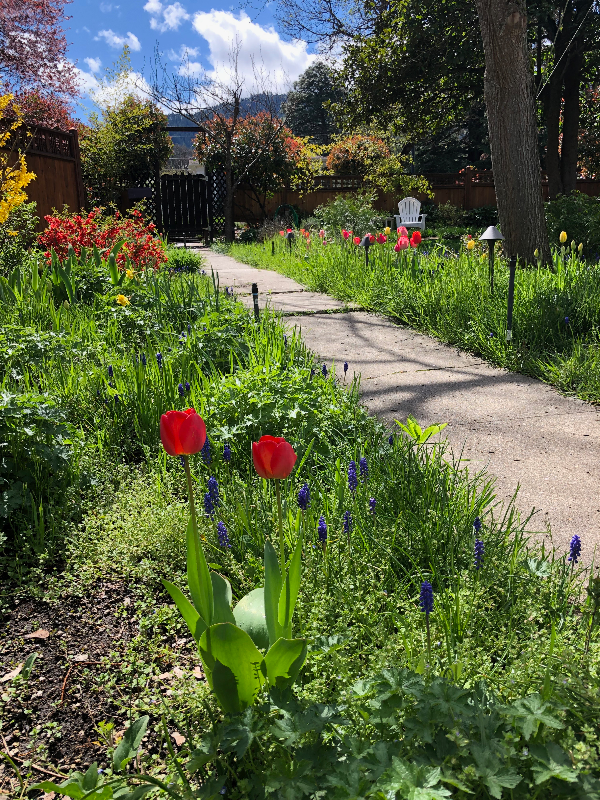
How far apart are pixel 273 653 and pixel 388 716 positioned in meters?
0.25

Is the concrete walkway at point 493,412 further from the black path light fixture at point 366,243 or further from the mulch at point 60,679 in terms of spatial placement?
the mulch at point 60,679

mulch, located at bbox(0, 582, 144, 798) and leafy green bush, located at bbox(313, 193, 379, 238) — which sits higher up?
leafy green bush, located at bbox(313, 193, 379, 238)

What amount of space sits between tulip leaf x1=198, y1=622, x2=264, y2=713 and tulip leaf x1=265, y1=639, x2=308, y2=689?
1.0 inches

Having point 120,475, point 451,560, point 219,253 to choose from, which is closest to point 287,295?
point 120,475

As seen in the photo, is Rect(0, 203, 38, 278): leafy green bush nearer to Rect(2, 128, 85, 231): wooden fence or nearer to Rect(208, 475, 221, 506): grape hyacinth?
Rect(2, 128, 85, 231): wooden fence

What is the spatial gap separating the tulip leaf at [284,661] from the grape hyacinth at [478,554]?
62 centimetres

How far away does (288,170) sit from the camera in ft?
54.9

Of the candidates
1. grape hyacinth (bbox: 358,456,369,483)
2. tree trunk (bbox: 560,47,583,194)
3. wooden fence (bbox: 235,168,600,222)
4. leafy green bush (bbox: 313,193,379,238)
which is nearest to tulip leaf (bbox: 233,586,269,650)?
grape hyacinth (bbox: 358,456,369,483)

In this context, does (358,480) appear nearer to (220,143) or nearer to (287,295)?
(287,295)

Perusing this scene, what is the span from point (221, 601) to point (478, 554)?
0.72m

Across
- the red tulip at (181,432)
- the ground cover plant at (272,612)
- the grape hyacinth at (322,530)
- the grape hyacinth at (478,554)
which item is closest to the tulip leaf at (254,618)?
the ground cover plant at (272,612)

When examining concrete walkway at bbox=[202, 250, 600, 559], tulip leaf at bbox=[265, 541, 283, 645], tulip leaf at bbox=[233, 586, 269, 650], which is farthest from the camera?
concrete walkway at bbox=[202, 250, 600, 559]

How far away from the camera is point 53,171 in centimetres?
1113

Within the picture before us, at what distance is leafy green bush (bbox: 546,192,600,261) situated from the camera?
738cm
